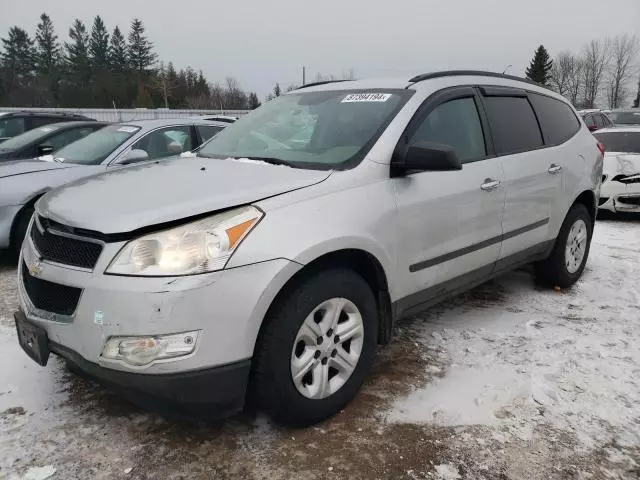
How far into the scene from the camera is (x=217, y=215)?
236 cm

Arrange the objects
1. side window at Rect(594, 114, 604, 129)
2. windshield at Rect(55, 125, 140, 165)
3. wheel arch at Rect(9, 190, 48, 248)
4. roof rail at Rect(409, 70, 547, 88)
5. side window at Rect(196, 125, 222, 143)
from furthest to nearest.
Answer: side window at Rect(594, 114, 604, 129), side window at Rect(196, 125, 222, 143), windshield at Rect(55, 125, 140, 165), wheel arch at Rect(9, 190, 48, 248), roof rail at Rect(409, 70, 547, 88)

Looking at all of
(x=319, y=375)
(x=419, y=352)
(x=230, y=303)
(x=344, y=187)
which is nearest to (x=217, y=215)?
(x=230, y=303)

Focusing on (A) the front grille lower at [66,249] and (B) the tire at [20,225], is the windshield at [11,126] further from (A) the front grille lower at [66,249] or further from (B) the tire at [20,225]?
(A) the front grille lower at [66,249]

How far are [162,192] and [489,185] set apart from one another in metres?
2.10

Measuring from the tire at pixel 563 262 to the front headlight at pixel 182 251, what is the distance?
3.32 meters

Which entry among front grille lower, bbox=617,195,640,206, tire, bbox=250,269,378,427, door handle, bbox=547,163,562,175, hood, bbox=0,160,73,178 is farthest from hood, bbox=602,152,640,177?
hood, bbox=0,160,73,178

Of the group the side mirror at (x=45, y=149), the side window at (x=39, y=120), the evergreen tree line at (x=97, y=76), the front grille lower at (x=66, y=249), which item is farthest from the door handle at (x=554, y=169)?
the evergreen tree line at (x=97, y=76)

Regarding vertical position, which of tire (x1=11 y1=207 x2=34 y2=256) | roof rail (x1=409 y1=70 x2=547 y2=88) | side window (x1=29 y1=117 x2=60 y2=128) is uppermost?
roof rail (x1=409 y1=70 x2=547 y2=88)

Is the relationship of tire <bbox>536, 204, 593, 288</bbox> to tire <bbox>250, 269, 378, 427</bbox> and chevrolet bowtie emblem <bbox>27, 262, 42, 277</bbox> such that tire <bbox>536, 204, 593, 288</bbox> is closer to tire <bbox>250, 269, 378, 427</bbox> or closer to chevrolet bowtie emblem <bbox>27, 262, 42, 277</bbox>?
tire <bbox>250, 269, 378, 427</bbox>

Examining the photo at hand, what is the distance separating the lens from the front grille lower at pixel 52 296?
2.33m

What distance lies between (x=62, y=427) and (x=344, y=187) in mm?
1795

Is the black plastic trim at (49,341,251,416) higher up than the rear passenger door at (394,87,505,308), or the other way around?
the rear passenger door at (394,87,505,308)

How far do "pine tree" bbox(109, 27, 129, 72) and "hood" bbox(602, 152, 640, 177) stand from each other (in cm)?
7477

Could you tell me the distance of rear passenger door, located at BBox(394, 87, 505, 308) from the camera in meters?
3.08
